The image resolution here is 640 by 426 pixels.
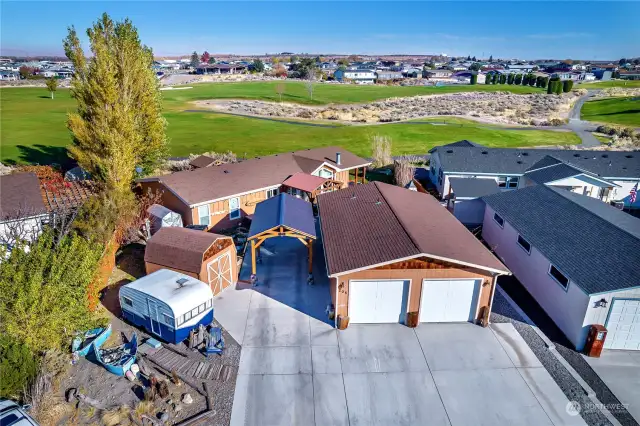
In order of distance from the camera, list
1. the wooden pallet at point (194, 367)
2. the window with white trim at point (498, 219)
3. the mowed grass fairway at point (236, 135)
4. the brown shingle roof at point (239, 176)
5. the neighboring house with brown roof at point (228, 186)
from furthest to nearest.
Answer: the mowed grass fairway at point (236, 135), the brown shingle roof at point (239, 176), the neighboring house with brown roof at point (228, 186), the window with white trim at point (498, 219), the wooden pallet at point (194, 367)

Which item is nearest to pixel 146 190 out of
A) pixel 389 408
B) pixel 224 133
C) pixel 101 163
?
pixel 101 163

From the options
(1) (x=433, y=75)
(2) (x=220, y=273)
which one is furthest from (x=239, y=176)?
(1) (x=433, y=75)

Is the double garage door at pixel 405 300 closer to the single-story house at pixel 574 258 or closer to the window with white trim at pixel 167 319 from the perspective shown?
the single-story house at pixel 574 258

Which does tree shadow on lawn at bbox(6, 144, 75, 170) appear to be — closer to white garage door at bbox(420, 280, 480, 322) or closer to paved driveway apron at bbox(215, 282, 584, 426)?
paved driveway apron at bbox(215, 282, 584, 426)

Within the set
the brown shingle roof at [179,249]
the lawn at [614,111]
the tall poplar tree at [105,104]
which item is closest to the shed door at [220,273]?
the brown shingle roof at [179,249]

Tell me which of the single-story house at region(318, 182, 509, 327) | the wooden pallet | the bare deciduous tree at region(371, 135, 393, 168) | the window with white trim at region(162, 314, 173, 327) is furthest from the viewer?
the bare deciduous tree at region(371, 135, 393, 168)

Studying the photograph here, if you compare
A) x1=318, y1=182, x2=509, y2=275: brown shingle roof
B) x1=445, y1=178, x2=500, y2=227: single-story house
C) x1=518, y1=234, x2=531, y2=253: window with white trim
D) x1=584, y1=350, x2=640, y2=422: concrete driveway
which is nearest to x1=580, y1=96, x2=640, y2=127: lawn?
x1=445, y1=178, x2=500, y2=227: single-story house

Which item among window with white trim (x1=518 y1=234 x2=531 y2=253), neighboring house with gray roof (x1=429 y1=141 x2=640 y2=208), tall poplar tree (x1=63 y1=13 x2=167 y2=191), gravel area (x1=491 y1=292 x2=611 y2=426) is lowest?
gravel area (x1=491 y1=292 x2=611 y2=426)
